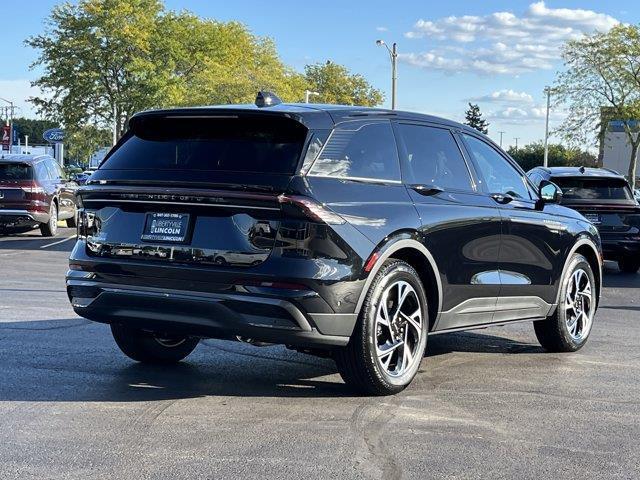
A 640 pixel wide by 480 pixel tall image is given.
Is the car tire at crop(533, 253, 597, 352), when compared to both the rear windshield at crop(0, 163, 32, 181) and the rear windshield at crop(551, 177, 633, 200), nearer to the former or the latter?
the rear windshield at crop(551, 177, 633, 200)

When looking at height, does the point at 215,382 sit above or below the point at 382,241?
below

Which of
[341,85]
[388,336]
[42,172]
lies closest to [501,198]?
[388,336]

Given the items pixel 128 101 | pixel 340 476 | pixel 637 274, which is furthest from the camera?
pixel 128 101

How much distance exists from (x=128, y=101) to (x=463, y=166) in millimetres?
38625

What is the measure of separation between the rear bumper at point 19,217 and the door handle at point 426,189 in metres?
14.4

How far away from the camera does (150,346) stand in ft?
20.4

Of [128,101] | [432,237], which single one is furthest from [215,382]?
[128,101]

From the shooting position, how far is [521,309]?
22.3 ft

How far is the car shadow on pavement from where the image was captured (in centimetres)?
538

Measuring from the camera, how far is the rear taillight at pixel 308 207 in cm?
483

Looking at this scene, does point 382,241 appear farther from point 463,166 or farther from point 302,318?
point 463,166

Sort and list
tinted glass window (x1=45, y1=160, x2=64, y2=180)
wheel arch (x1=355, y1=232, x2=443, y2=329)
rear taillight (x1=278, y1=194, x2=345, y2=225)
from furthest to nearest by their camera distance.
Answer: tinted glass window (x1=45, y1=160, x2=64, y2=180)
wheel arch (x1=355, y1=232, x2=443, y2=329)
rear taillight (x1=278, y1=194, x2=345, y2=225)

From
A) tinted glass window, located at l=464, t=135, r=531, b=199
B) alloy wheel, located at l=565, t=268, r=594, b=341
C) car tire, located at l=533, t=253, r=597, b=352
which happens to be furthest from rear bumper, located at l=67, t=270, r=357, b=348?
alloy wheel, located at l=565, t=268, r=594, b=341

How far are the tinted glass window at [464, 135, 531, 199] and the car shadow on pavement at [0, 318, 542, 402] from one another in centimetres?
142
